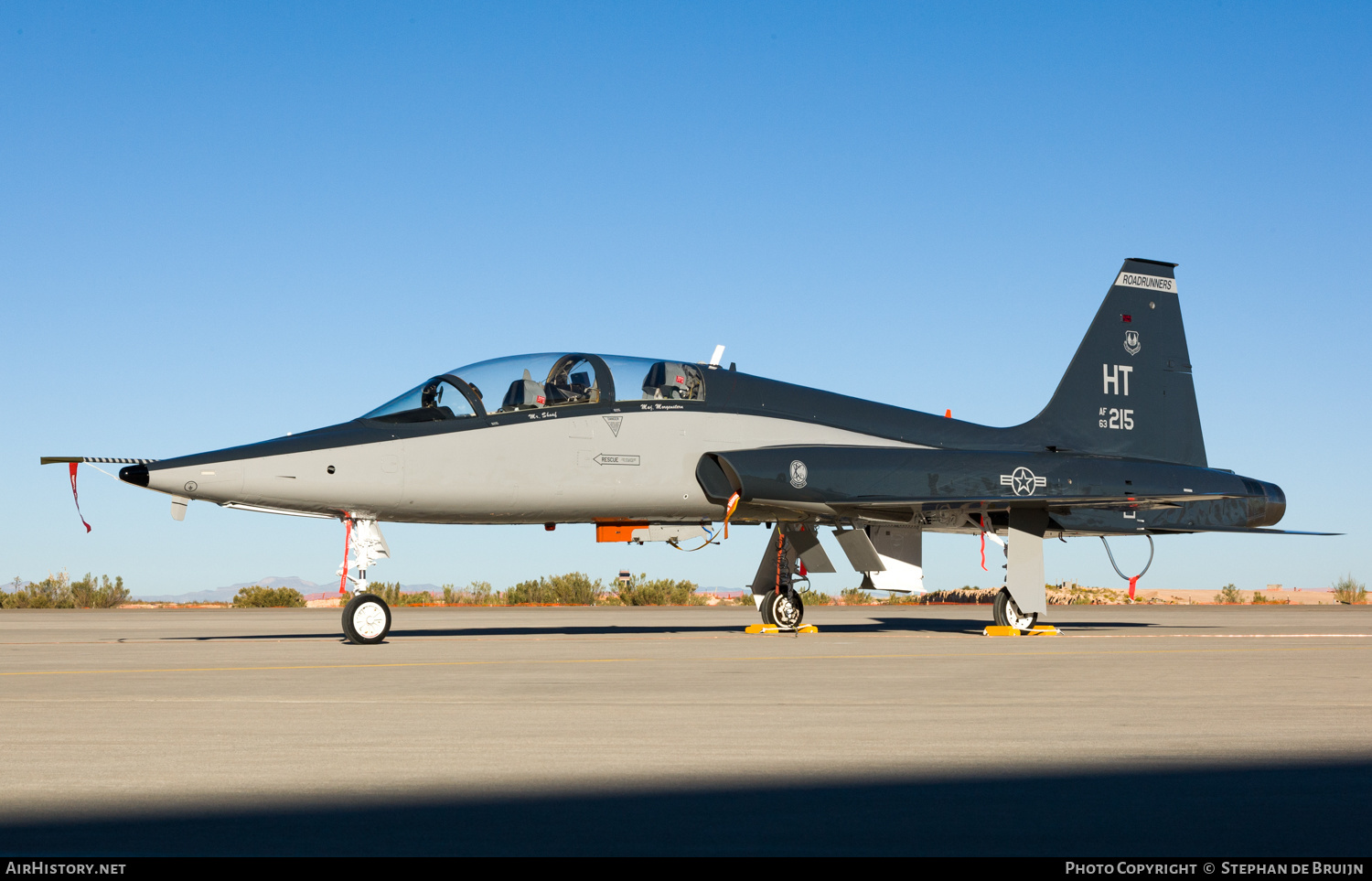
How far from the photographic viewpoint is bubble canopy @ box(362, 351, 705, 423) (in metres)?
14.1

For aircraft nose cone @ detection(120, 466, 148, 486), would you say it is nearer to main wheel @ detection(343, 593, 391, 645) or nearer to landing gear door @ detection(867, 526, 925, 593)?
main wheel @ detection(343, 593, 391, 645)

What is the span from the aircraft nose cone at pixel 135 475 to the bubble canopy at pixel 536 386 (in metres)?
2.45

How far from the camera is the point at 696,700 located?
7594mm

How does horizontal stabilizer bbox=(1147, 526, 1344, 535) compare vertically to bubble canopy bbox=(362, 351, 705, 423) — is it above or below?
below

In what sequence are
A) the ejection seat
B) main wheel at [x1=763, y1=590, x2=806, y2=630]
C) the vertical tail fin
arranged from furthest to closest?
the vertical tail fin < main wheel at [x1=763, y1=590, x2=806, y2=630] < the ejection seat

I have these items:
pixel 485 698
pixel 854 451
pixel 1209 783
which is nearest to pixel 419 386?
pixel 854 451

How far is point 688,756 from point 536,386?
9.58m

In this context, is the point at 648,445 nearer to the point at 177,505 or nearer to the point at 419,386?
the point at 419,386

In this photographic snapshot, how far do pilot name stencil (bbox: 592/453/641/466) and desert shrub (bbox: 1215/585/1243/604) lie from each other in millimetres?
34390

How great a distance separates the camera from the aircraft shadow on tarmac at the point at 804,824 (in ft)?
11.8

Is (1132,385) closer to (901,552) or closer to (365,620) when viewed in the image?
(901,552)

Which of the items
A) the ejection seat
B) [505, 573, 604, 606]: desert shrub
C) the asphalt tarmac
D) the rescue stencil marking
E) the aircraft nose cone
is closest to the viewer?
the asphalt tarmac

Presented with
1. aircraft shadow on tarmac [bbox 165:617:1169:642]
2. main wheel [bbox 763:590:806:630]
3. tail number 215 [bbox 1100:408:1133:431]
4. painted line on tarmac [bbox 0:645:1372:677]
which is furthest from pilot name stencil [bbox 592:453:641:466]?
tail number 215 [bbox 1100:408:1133:431]
